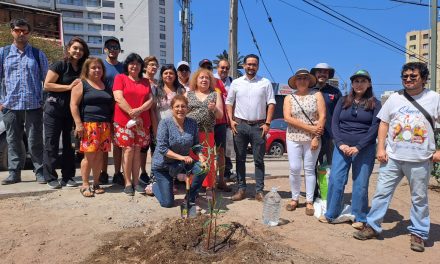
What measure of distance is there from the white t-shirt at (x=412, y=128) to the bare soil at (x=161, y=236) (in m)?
1.01

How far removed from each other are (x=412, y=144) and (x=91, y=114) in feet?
12.7

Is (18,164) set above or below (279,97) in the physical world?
below

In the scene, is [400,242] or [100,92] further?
[100,92]

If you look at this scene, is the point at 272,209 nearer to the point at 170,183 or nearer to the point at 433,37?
the point at 170,183

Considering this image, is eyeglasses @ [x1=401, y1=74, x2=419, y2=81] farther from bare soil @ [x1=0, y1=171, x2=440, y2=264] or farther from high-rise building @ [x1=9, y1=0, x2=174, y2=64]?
high-rise building @ [x1=9, y1=0, x2=174, y2=64]

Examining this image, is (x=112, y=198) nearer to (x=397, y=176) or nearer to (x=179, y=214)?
(x=179, y=214)

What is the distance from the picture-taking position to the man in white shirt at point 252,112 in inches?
207

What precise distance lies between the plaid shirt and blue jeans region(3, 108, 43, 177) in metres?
0.11

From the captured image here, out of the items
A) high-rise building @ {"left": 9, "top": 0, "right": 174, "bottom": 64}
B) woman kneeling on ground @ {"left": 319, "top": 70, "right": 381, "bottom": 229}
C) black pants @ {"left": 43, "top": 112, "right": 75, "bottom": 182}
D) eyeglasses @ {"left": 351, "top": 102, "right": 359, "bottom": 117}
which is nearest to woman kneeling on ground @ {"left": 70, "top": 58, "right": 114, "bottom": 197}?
black pants @ {"left": 43, "top": 112, "right": 75, "bottom": 182}

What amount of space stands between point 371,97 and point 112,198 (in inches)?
138

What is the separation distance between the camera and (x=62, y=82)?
5.23 metres

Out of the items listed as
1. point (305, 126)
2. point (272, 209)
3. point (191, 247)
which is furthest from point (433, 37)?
point (191, 247)

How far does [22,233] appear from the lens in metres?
4.07

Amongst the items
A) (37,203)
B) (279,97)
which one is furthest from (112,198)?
(279,97)
